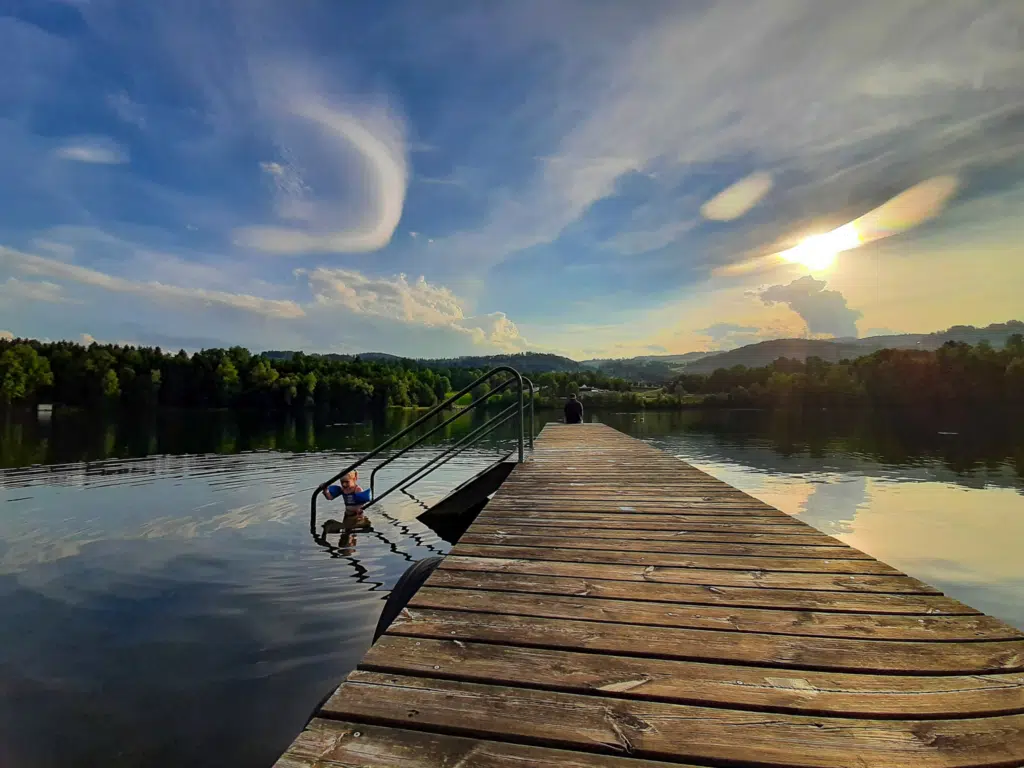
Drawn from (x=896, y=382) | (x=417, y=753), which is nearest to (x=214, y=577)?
(x=417, y=753)

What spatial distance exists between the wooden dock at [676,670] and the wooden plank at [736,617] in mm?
11

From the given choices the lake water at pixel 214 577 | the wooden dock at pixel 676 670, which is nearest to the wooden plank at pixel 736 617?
the wooden dock at pixel 676 670

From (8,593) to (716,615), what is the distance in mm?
9408

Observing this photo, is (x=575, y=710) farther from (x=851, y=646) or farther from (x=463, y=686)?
(x=851, y=646)

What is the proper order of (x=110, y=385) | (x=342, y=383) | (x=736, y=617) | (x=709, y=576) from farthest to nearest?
(x=342, y=383)
(x=110, y=385)
(x=709, y=576)
(x=736, y=617)

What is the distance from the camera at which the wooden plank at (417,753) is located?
141 centimetres

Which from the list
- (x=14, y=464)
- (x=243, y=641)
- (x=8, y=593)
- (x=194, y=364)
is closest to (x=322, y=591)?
(x=243, y=641)

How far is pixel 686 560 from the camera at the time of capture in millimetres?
3260

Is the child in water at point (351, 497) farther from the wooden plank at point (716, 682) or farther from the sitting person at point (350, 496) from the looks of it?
the wooden plank at point (716, 682)

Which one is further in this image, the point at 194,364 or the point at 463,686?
the point at 194,364

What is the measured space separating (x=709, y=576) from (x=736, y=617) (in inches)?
23.1

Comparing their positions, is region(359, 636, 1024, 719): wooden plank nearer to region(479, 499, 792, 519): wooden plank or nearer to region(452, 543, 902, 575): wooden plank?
region(452, 543, 902, 575): wooden plank

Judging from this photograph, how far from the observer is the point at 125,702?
4.45 metres

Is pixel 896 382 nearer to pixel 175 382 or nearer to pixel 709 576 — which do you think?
pixel 709 576
